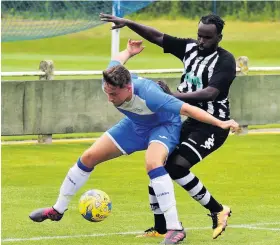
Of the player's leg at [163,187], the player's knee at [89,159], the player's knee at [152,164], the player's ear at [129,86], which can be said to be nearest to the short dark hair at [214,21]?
the player's ear at [129,86]

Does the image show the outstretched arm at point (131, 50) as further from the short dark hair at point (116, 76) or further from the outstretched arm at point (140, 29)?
the short dark hair at point (116, 76)

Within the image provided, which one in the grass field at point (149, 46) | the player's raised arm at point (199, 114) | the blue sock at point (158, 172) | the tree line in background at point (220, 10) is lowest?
the grass field at point (149, 46)

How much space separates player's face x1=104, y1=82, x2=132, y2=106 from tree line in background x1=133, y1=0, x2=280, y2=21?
3517 cm

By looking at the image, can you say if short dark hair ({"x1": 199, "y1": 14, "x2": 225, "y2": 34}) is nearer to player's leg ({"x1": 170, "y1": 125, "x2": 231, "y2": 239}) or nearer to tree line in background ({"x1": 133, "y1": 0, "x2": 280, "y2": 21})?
player's leg ({"x1": 170, "y1": 125, "x2": 231, "y2": 239})

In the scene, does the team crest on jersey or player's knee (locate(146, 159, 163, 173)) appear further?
the team crest on jersey

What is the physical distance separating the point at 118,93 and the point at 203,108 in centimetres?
109

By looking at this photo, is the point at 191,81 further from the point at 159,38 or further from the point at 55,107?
the point at 55,107

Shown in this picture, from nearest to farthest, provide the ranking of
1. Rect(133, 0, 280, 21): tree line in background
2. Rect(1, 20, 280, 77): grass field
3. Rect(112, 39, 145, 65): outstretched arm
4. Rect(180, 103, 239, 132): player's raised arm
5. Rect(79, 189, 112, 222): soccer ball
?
Rect(180, 103, 239, 132): player's raised arm < Rect(79, 189, 112, 222): soccer ball < Rect(112, 39, 145, 65): outstretched arm < Rect(1, 20, 280, 77): grass field < Rect(133, 0, 280, 21): tree line in background

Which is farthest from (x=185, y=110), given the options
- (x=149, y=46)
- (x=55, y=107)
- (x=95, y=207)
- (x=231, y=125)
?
(x=149, y=46)

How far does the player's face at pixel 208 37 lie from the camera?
38.6 ft

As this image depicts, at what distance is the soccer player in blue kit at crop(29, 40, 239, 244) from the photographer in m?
11.0

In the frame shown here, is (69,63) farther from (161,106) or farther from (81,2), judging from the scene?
(161,106)


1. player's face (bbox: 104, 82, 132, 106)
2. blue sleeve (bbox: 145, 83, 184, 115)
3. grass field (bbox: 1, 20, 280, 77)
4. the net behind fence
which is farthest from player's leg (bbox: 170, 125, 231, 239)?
grass field (bbox: 1, 20, 280, 77)

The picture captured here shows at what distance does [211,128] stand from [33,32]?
18864 mm
